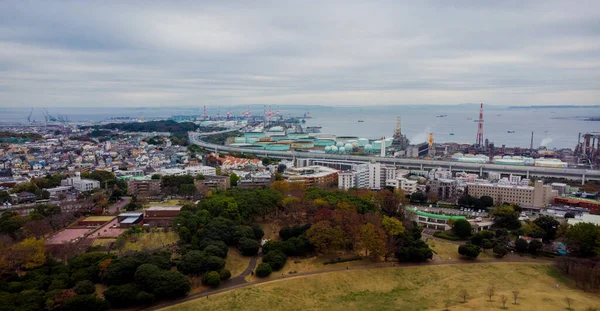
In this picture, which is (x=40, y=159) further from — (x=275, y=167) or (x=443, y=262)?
(x=443, y=262)

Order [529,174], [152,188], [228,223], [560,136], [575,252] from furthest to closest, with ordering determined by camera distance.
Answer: [560,136] → [529,174] → [152,188] → [228,223] → [575,252]

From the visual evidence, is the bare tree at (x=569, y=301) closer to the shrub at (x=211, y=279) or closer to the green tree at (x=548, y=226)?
the green tree at (x=548, y=226)

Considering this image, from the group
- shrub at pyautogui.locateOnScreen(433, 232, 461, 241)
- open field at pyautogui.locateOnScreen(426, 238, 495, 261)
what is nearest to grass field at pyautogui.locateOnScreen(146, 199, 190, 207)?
open field at pyautogui.locateOnScreen(426, 238, 495, 261)

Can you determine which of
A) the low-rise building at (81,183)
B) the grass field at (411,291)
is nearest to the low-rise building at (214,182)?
the low-rise building at (81,183)

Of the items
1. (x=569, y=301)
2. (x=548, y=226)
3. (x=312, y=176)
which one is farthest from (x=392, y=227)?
(x=312, y=176)

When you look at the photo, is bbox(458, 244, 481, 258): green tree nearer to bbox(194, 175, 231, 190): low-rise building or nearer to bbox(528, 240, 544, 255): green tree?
bbox(528, 240, 544, 255): green tree

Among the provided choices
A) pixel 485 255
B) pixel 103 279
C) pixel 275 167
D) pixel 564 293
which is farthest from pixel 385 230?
pixel 275 167
